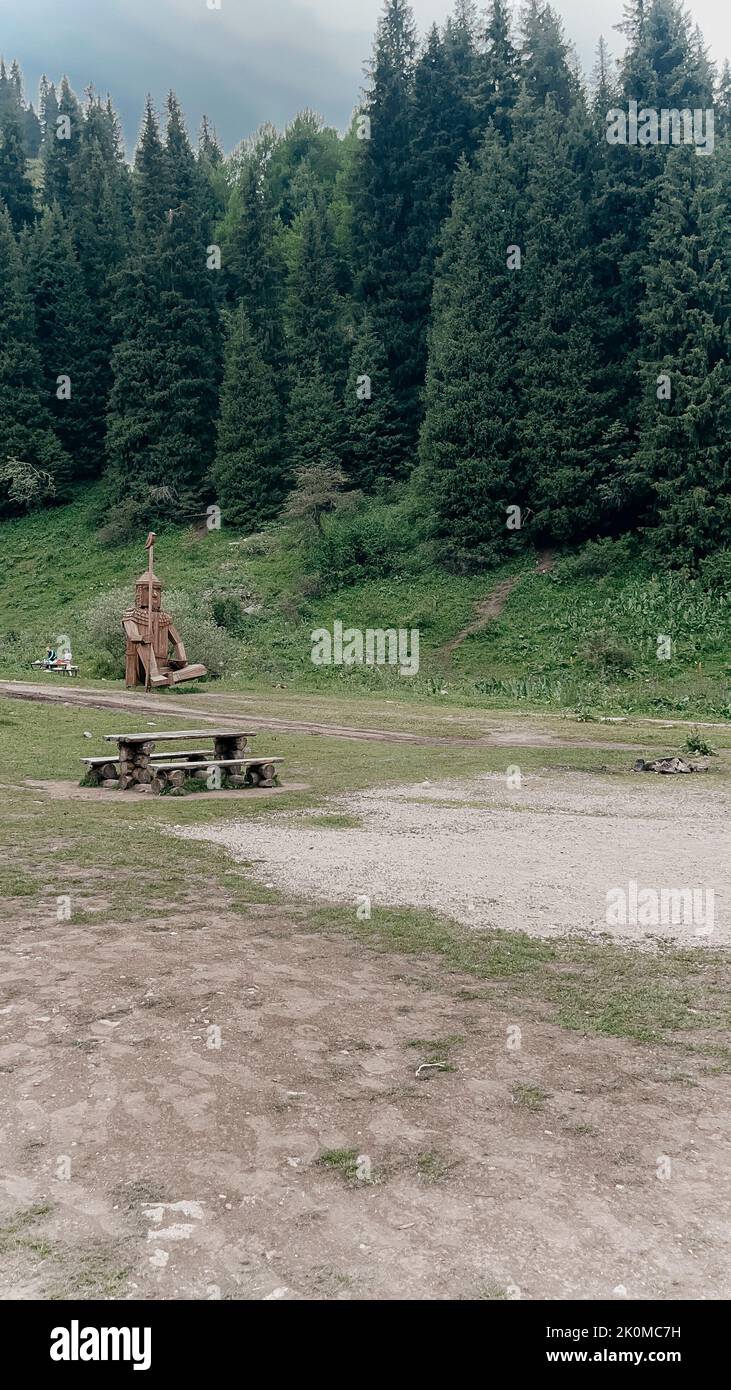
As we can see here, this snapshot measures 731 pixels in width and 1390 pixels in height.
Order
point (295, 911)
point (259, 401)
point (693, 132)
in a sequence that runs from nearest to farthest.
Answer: point (295, 911) < point (693, 132) < point (259, 401)

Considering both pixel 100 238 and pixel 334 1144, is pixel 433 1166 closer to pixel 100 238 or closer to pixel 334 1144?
pixel 334 1144

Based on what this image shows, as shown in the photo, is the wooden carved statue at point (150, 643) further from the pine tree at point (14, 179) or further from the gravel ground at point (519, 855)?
the pine tree at point (14, 179)

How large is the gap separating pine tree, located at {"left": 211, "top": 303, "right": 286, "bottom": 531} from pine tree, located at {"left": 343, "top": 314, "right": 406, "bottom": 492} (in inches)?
154

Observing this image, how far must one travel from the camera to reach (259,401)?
54.2m

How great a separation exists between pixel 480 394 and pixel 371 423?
9052mm

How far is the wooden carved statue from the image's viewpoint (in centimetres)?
2884

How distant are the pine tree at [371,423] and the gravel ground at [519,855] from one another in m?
39.5

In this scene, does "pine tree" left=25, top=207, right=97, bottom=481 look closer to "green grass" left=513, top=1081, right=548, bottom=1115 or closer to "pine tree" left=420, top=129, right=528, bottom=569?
"pine tree" left=420, top=129, right=528, bottom=569

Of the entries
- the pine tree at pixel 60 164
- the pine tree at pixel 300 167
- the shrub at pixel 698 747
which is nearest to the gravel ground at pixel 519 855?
the shrub at pixel 698 747

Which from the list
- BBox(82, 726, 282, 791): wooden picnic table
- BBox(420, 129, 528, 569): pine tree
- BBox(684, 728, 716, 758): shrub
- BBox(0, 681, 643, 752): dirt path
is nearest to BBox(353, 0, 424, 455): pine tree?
BBox(420, 129, 528, 569): pine tree

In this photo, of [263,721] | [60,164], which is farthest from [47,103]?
[263,721]

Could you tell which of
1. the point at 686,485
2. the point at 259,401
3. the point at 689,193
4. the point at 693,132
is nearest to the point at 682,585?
the point at 686,485

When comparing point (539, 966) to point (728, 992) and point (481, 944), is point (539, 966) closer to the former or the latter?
point (481, 944)
